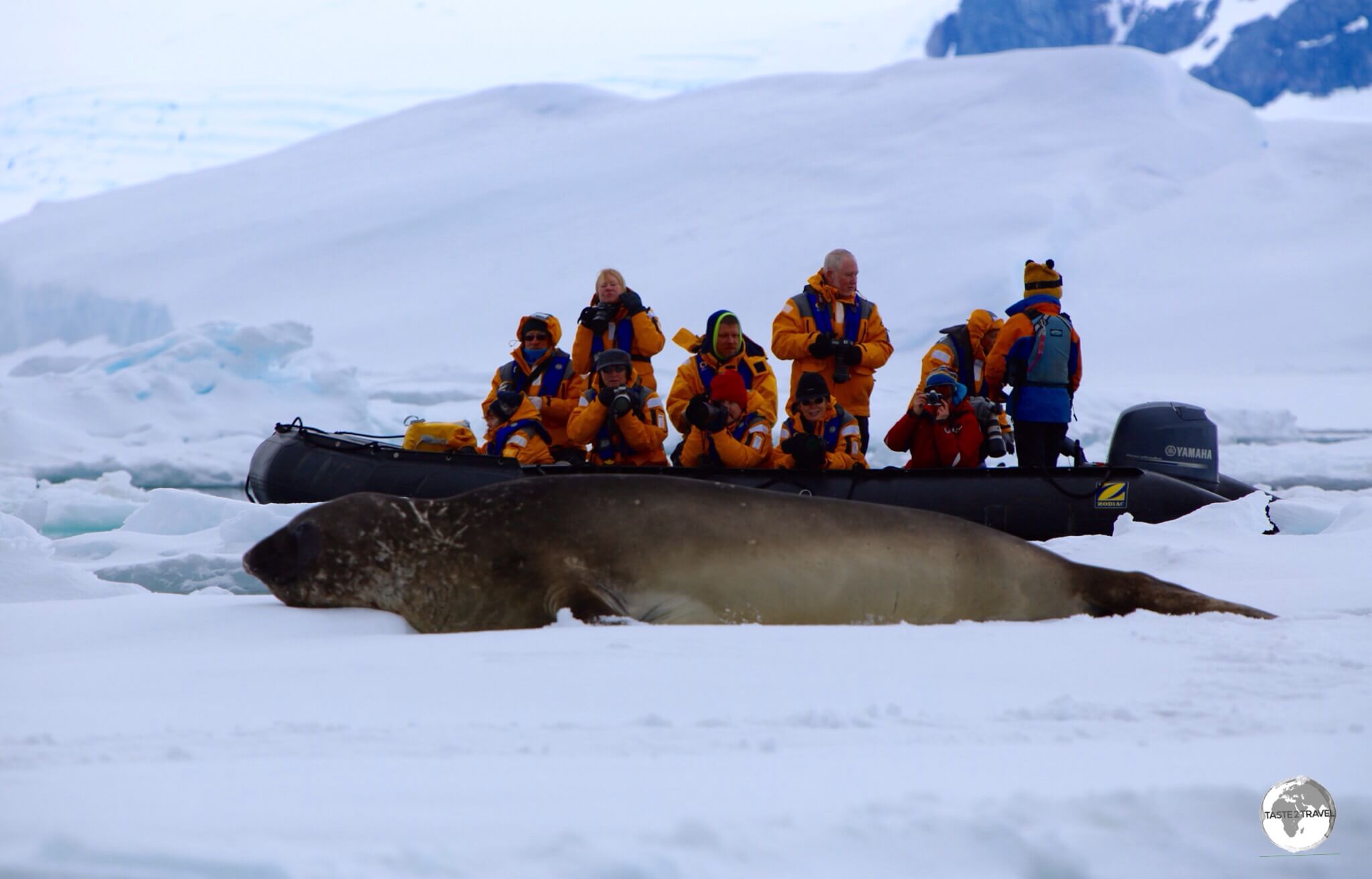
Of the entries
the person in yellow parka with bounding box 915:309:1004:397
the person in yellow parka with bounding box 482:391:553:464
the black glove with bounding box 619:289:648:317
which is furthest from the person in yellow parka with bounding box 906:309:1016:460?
the person in yellow parka with bounding box 482:391:553:464

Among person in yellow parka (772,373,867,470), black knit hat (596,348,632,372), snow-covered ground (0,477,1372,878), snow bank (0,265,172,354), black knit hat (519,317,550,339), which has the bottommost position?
snow-covered ground (0,477,1372,878)

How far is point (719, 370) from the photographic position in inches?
225

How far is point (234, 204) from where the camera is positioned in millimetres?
23984

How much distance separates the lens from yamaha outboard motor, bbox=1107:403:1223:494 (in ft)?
20.5

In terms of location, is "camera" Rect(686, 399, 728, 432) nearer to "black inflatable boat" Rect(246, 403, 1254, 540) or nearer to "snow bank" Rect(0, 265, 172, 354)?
"black inflatable boat" Rect(246, 403, 1254, 540)

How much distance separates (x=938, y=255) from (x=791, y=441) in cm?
1265

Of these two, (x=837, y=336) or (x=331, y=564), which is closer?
(x=331, y=564)

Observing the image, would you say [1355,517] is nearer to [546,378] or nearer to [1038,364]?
[1038,364]

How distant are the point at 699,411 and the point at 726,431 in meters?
0.20

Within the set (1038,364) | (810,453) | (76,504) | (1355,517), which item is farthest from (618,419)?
(76,504)

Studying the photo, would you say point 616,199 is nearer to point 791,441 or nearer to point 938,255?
point 938,255

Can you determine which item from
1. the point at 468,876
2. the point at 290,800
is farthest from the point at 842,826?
the point at 290,800

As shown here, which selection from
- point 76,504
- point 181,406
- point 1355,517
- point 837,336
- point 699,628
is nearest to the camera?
point 699,628

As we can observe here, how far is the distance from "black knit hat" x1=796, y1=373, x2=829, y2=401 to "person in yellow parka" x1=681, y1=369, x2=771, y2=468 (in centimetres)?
27
